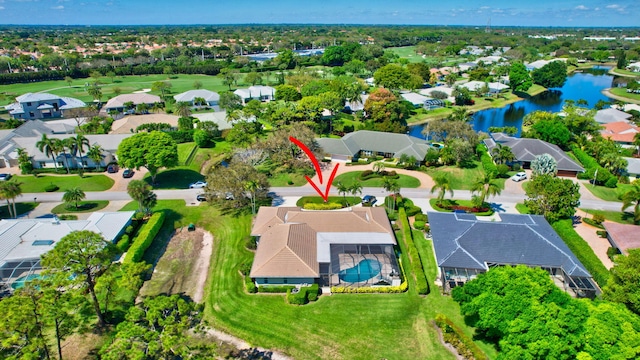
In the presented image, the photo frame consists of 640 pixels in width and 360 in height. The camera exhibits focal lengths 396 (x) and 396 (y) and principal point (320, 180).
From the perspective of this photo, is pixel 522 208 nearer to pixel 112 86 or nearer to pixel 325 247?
pixel 325 247

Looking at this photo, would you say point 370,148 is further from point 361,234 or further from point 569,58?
point 569,58

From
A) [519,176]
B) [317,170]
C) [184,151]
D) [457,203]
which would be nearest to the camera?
[457,203]

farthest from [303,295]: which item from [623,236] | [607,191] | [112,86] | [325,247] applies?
[112,86]

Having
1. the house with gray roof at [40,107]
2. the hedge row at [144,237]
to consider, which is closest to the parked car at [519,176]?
the hedge row at [144,237]

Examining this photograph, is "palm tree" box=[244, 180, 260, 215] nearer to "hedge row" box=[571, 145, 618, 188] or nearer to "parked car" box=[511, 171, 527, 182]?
"parked car" box=[511, 171, 527, 182]

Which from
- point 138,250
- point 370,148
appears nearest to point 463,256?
point 138,250

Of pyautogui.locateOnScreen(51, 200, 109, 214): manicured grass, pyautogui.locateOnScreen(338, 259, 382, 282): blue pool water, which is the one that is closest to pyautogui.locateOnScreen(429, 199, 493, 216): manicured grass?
pyautogui.locateOnScreen(338, 259, 382, 282): blue pool water
